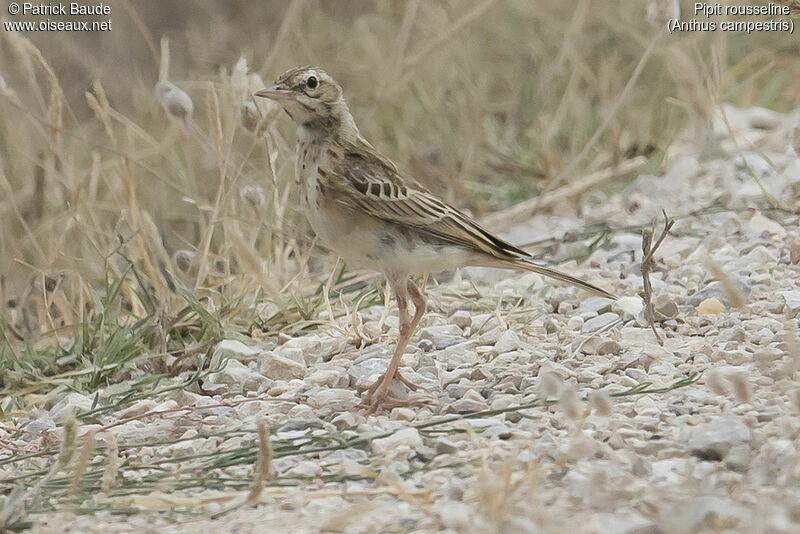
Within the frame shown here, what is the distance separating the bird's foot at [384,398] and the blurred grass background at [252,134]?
2.77ft

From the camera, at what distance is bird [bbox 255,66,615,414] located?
3658 millimetres

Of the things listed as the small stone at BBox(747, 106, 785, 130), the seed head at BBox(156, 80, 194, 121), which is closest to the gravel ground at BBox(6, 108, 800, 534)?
the seed head at BBox(156, 80, 194, 121)

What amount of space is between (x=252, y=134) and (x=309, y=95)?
1.74 ft

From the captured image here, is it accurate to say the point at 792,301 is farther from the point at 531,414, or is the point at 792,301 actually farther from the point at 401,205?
the point at 401,205

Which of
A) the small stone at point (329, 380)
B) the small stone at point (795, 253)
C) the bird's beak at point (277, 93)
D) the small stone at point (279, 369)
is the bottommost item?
the small stone at point (329, 380)

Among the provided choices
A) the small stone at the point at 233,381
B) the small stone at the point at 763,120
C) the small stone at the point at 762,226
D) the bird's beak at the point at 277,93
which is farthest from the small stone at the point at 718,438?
the small stone at the point at 763,120

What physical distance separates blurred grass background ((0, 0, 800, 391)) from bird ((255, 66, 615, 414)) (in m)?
0.40

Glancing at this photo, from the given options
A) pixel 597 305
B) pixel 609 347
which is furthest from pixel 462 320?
pixel 609 347

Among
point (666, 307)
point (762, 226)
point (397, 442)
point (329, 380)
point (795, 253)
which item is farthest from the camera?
point (762, 226)

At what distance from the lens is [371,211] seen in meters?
3.66

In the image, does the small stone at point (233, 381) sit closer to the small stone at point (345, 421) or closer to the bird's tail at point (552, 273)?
the small stone at point (345, 421)

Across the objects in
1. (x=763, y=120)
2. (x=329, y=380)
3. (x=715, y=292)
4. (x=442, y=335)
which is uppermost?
(x=763, y=120)

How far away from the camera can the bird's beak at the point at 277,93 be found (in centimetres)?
371

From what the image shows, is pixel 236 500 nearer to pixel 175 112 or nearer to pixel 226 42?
pixel 175 112
